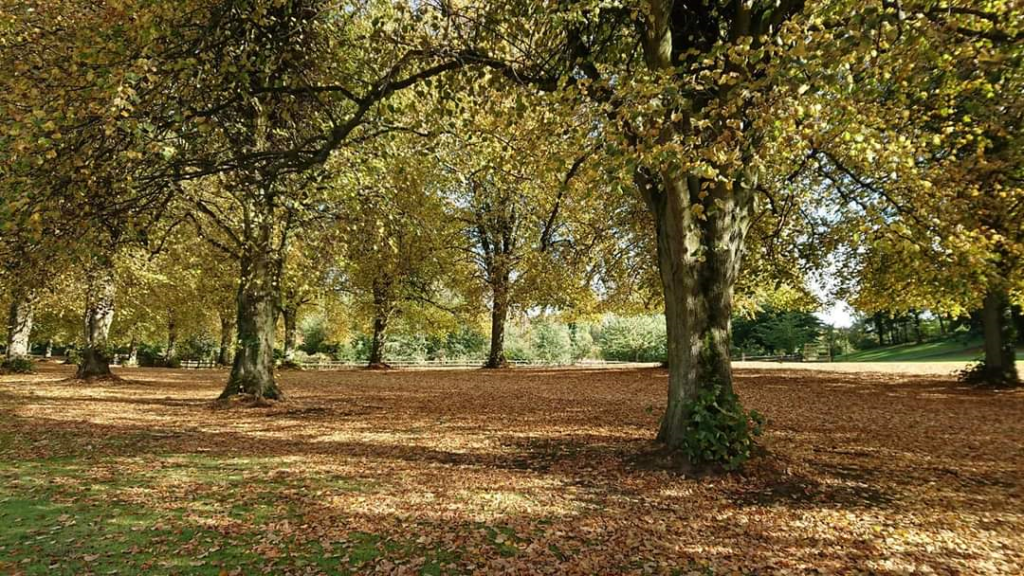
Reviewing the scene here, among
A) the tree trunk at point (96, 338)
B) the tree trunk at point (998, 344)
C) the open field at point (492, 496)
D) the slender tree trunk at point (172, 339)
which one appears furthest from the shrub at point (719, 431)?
the slender tree trunk at point (172, 339)

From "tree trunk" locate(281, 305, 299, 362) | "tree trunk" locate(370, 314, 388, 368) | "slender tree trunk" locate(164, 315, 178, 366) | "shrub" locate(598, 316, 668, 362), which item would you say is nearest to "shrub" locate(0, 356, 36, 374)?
"slender tree trunk" locate(164, 315, 178, 366)

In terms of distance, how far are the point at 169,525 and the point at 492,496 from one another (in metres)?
3.49

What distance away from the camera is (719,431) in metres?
7.27

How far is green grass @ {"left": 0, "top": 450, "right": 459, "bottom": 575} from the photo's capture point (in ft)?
15.5

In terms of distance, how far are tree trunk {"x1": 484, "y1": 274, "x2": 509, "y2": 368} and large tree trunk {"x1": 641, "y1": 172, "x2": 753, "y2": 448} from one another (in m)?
18.0

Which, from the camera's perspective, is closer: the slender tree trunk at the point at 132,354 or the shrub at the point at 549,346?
the slender tree trunk at the point at 132,354

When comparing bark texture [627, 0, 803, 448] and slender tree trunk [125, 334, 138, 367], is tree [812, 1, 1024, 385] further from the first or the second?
slender tree trunk [125, 334, 138, 367]

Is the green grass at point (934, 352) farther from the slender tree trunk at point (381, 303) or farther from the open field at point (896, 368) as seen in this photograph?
the slender tree trunk at point (381, 303)

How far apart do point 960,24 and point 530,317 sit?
82.7ft

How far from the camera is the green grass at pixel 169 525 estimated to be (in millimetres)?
4734

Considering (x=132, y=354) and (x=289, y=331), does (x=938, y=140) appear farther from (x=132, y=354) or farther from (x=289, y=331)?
(x=132, y=354)

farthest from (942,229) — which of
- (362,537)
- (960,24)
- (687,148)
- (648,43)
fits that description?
(362,537)

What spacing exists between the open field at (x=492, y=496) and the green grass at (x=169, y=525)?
3 centimetres

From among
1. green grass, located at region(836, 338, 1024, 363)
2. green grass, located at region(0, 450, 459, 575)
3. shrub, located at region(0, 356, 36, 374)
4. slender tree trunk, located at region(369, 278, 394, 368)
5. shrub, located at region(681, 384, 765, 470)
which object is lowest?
green grass, located at region(0, 450, 459, 575)
